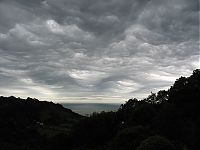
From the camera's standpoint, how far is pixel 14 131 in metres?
110

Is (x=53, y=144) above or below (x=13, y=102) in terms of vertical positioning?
below

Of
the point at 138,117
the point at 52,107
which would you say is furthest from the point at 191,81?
the point at 52,107

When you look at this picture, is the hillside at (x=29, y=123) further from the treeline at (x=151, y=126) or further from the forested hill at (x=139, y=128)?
the treeline at (x=151, y=126)

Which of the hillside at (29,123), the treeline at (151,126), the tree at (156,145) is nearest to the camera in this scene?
the tree at (156,145)

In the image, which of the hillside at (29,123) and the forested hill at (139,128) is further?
the hillside at (29,123)

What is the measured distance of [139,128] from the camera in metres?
41.4

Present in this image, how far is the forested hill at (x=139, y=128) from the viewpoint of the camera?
3822 cm

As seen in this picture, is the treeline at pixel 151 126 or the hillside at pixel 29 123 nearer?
the treeline at pixel 151 126

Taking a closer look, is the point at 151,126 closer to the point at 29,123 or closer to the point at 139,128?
the point at 139,128

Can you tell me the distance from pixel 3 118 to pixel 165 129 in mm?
88383

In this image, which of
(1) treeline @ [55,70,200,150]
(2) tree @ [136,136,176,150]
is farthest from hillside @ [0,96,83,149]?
(2) tree @ [136,136,176,150]

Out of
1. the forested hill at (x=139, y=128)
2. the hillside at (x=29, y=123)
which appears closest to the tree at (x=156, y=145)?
the forested hill at (x=139, y=128)

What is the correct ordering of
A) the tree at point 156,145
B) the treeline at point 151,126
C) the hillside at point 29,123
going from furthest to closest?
the hillside at point 29,123, the treeline at point 151,126, the tree at point 156,145

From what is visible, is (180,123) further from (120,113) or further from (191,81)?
(120,113)
